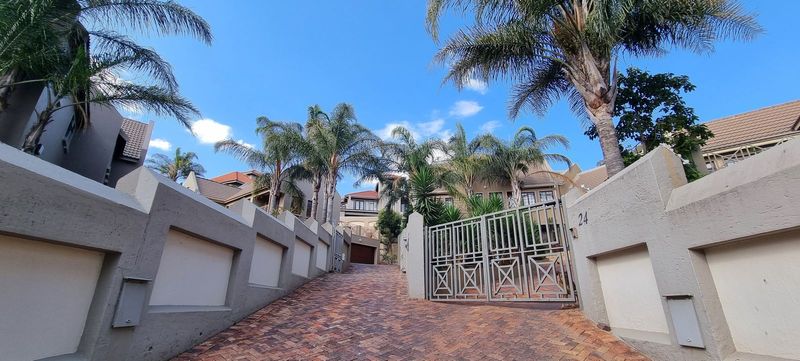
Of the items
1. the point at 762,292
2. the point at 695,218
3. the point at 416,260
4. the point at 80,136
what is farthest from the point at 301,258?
the point at 80,136

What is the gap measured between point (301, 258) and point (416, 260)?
3770 millimetres

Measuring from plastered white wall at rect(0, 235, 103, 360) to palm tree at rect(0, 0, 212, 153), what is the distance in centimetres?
559

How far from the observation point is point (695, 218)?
3693 millimetres

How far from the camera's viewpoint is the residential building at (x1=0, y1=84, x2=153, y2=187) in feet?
27.0

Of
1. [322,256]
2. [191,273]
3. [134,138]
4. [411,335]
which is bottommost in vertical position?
[411,335]

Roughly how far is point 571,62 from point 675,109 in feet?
11.7

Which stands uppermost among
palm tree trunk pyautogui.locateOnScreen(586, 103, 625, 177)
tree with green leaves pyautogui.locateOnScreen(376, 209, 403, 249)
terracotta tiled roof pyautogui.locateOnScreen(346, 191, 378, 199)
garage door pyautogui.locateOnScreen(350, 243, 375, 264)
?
terracotta tiled roof pyautogui.locateOnScreen(346, 191, 378, 199)

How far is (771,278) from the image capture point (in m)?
3.15

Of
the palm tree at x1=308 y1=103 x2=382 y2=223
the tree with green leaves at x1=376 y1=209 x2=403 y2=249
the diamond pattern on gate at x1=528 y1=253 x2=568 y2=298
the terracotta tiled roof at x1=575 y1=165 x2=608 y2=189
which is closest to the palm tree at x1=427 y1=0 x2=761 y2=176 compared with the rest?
the diamond pattern on gate at x1=528 y1=253 x2=568 y2=298

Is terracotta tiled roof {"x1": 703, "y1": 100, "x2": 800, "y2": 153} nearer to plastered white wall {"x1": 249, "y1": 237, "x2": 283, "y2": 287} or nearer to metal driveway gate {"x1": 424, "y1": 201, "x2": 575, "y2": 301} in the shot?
metal driveway gate {"x1": 424, "y1": 201, "x2": 575, "y2": 301}

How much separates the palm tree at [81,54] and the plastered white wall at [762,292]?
1101cm

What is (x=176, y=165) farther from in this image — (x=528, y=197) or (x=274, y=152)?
(x=528, y=197)

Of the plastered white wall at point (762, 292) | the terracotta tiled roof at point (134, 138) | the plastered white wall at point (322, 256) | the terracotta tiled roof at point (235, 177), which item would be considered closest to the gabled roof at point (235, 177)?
the terracotta tiled roof at point (235, 177)

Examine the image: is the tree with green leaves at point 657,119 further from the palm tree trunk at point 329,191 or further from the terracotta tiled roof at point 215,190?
the terracotta tiled roof at point 215,190
